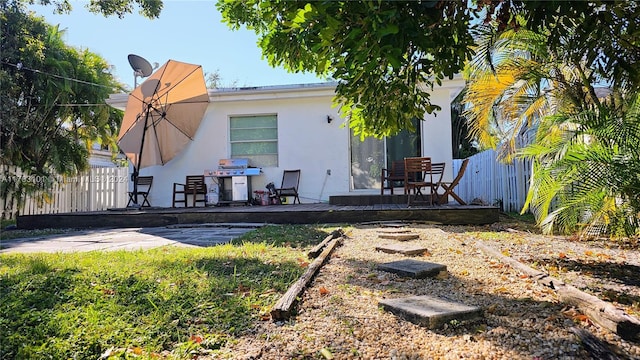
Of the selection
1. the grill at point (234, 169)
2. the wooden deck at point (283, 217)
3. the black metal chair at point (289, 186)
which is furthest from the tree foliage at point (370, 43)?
the black metal chair at point (289, 186)

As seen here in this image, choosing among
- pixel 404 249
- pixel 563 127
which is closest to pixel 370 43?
pixel 404 249

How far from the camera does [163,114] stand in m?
9.31

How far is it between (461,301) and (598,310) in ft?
2.33

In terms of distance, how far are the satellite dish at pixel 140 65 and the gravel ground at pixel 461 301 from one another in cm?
926

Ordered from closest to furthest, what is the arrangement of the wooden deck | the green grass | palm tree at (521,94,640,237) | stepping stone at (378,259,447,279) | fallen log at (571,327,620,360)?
fallen log at (571,327,620,360) < the green grass < stepping stone at (378,259,447,279) < palm tree at (521,94,640,237) < the wooden deck

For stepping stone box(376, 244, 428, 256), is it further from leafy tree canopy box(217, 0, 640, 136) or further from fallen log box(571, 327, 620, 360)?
fallen log box(571, 327, 620, 360)

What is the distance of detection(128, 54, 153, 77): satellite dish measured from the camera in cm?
1075

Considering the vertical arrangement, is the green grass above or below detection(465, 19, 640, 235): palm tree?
below

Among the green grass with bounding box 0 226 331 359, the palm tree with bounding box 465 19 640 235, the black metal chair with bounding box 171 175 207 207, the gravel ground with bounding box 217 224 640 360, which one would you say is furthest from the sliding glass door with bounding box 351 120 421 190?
the green grass with bounding box 0 226 331 359

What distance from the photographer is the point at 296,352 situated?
6.08 feet

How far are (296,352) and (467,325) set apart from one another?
3.04ft

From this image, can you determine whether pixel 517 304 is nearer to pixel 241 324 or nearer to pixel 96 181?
pixel 241 324

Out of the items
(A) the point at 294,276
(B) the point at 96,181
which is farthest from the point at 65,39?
(A) the point at 294,276

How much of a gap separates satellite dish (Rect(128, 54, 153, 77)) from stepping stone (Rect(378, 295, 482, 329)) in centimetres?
1065
